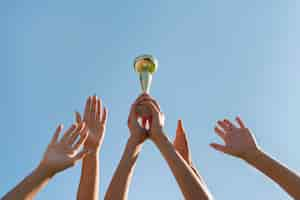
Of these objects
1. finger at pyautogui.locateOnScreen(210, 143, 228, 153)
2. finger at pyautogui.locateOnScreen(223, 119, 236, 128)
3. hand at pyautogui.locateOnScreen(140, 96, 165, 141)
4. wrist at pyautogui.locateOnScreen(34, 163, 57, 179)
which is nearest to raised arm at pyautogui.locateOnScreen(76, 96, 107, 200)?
hand at pyautogui.locateOnScreen(140, 96, 165, 141)

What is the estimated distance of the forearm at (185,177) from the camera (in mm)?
3555

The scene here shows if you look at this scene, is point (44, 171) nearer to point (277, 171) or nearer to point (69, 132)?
point (69, 132)

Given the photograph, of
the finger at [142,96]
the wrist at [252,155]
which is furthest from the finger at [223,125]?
the finger at [142,96]

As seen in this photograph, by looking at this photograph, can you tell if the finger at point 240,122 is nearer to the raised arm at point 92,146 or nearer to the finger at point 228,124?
the finger at point 228,124

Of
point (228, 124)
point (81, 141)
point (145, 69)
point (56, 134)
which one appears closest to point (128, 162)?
point (81, 141)

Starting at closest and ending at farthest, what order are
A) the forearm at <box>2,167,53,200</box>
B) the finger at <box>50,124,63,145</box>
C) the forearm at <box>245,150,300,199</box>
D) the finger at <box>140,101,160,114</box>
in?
1. the forearm at <box>2,167,53,200</box>
2. the forearm at <box>245,150,300,199</box>
3. the finger at <box>50,124,63,145</box>
4. the finger at <box>140,101,160,114</box>

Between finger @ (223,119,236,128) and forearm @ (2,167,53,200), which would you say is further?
finger @ (223,119,236,128)

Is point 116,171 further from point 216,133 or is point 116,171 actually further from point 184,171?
point 216,133

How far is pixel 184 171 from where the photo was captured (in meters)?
3.85

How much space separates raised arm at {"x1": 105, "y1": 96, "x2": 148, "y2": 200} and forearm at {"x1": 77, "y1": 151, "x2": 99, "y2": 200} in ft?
1.34

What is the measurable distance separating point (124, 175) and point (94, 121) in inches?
49.0

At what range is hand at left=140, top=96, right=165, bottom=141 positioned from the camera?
4848 millimetres

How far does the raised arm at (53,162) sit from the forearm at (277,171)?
1.62m

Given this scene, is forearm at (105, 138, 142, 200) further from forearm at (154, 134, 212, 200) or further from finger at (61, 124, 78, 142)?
finger at (61, 124, 78, 142)
